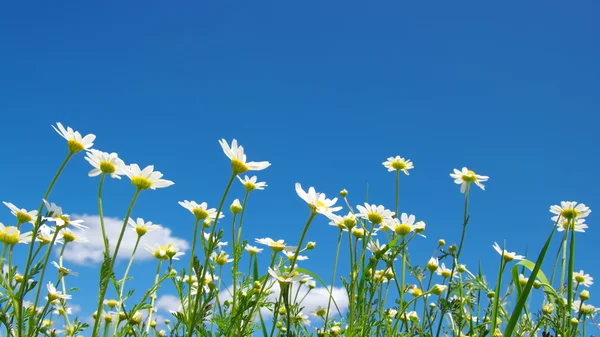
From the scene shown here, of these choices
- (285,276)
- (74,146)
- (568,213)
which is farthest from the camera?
(568,213)

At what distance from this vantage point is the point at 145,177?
2.37m

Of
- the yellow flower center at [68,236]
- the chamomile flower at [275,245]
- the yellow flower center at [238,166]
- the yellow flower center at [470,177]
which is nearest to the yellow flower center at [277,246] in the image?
the chamomile flower at [275,245]

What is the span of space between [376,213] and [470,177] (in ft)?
3.73

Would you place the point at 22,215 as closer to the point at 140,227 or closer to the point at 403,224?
the point at 140,227

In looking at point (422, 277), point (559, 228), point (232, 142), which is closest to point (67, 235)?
point (232, 142)

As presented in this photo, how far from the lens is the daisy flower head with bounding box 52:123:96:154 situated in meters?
2.46

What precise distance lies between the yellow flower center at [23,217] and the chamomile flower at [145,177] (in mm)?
630

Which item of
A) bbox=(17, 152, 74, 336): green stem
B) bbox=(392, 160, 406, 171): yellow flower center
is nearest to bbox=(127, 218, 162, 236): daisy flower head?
bbox=(17, 152, 74, 336): green stem

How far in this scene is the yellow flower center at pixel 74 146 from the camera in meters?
2.50

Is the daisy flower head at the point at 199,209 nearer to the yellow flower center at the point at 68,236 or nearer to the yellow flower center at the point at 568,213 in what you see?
the yellow flower center at the point at 68,236

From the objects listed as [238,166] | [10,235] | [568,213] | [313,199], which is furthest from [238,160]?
[568,213]

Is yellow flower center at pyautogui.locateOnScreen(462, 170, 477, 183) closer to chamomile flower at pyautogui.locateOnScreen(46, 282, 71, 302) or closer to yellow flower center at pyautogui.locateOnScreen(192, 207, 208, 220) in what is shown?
yellow flower center at pyautogui.locateOnScreen(192, 207, 208, 220)

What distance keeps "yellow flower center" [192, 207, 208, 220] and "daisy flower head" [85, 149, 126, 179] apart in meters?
0.43

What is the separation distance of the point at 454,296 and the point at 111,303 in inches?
86.3
